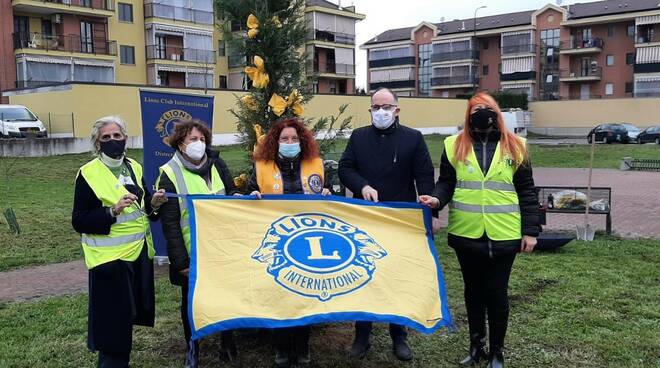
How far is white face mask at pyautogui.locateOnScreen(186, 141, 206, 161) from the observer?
14.8 feet

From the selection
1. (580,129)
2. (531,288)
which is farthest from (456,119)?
(531,288)

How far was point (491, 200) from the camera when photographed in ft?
14.5

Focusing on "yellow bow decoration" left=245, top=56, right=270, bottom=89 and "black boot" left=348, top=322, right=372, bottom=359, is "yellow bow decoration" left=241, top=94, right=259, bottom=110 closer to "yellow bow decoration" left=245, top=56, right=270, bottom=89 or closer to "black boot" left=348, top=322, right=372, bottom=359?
"yellow bow decoration" left=245, top=56, right=270, bottom=89

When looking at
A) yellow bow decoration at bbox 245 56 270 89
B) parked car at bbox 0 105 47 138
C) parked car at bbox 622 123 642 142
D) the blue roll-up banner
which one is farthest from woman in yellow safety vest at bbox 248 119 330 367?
parked car at bbox 622 123 642 142

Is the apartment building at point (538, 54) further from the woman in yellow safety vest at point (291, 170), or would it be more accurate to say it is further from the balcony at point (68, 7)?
the woman in yellow safety vest at point (291, 170)

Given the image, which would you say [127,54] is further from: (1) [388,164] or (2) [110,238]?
(2) [110,238]

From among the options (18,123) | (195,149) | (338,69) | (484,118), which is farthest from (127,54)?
(484,118)

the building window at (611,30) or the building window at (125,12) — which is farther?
the building window at (611,30)

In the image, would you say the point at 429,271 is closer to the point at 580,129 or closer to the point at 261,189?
the point at 261,189

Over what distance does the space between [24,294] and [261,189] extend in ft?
14.4

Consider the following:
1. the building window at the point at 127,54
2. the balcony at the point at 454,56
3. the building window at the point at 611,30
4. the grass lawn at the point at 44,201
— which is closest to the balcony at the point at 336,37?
the balcony at the point at 454,56

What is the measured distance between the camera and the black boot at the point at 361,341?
5027 mm

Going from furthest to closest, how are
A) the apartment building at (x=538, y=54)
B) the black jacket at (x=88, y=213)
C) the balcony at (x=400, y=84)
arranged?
the balcony at (x=400, y=84), the apartment building at (x=538, y=54), the black jacket at (x=88, y=213)

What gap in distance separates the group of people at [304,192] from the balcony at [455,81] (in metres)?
71.8
